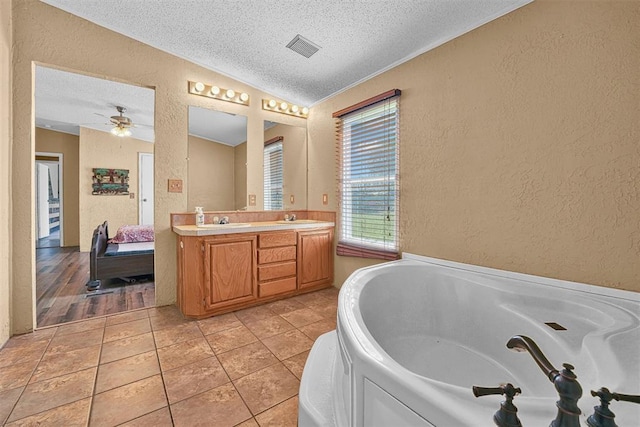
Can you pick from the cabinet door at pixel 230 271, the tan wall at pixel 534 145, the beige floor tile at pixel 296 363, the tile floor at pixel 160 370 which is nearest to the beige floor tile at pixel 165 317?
the tile floor at pixel 160 370

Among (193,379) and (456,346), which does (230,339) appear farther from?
(456,346)

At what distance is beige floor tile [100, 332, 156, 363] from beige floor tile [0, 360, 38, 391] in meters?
0.34

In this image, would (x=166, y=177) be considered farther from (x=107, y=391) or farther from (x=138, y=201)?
(x=138, y=201)

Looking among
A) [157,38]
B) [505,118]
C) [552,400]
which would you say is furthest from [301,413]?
[157,38]

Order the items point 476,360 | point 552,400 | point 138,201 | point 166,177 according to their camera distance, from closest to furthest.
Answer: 1. point 552,400
2. point 476,360
3. point 166,177
4. point 138,201

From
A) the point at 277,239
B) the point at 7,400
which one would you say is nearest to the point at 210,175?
the point at 277,239

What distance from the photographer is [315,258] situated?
3.06 m

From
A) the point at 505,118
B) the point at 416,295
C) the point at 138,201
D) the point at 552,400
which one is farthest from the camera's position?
the point at 138,201

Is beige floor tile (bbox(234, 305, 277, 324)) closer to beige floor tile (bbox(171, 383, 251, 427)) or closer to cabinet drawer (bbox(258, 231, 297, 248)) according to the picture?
cabinet drawer (bbox(258, 231, 297, 248))

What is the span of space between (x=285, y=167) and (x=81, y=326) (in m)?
2.53

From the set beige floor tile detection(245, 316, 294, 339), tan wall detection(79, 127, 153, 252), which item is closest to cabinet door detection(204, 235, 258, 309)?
beige floor tile detection(245, 316, 294, 339)

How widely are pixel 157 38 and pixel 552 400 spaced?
347cm

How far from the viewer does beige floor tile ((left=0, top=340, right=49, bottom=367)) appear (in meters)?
1.71

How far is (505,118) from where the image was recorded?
5.69 feet
